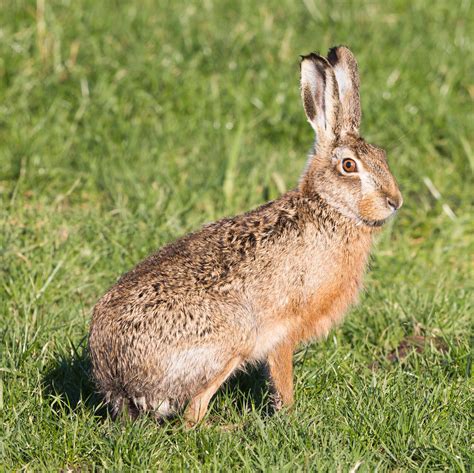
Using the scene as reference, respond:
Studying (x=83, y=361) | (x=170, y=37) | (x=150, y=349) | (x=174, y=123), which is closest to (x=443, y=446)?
(x=150, y=349)

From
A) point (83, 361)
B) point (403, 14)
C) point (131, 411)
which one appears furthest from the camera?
point (403, 14)

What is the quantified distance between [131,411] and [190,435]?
0.35 meters

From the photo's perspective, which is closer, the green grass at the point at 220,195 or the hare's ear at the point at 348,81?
the green grass at the point at 220,195

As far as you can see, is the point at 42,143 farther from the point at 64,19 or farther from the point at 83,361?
the point at 83,361

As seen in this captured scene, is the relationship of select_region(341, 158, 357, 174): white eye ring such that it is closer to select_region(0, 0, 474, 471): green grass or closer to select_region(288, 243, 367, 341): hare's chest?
select_region(288, 243, 367, 341): hare's chest

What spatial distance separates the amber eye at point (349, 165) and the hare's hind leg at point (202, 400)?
1242 millimetres

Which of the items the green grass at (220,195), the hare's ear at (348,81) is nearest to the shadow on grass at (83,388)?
the green grass at (220,195)

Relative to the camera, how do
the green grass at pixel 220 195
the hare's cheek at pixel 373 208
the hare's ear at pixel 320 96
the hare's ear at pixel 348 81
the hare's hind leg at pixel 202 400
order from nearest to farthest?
1. the green grass at pixel 220 195
2. the hare's hind leg at pixel 202 400
3. the hare's cheek at pixel 373 208
4. the hare's ear at pixel 320 96
5. the hare's ear at pixel 348 81

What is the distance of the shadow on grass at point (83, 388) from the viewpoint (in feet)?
16.0

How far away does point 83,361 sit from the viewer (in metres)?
5.10

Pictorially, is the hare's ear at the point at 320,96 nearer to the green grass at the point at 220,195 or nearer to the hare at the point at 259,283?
the hare at the point at 259,283

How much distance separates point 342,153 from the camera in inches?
207

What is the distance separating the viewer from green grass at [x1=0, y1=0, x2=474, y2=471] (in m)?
4.45

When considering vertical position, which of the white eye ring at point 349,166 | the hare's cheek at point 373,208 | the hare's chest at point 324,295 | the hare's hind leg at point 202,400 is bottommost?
the hare's hind leg at point 202,400
